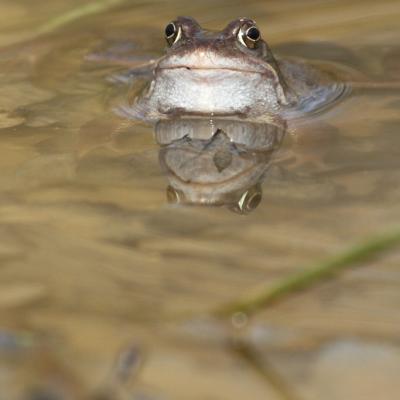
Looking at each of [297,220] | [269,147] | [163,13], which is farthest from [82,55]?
[297,220]

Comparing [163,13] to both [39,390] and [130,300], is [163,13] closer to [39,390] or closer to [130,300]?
[130,300]

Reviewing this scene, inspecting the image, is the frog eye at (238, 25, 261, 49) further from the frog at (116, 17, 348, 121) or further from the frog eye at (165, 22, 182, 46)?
the frog eye at (165, 22, 182, 46)

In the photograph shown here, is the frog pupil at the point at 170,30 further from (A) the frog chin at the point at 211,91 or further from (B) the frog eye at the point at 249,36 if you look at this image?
(B) the frog eye at the point at 249,36

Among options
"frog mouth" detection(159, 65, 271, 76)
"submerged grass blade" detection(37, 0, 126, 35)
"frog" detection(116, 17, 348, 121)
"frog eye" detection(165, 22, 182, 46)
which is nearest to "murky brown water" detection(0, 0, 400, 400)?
"frog" detection(116, 17, 348, 121)

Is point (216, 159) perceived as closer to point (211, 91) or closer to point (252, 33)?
point (211, 91)

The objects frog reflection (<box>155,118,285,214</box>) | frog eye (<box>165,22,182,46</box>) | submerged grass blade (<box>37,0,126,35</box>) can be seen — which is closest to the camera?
frog reflection (<box>155,118,285,214</box>)

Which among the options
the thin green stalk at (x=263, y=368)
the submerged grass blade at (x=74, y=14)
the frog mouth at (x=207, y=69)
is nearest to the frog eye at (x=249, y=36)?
the frog mouth at (x=207, y=69)
